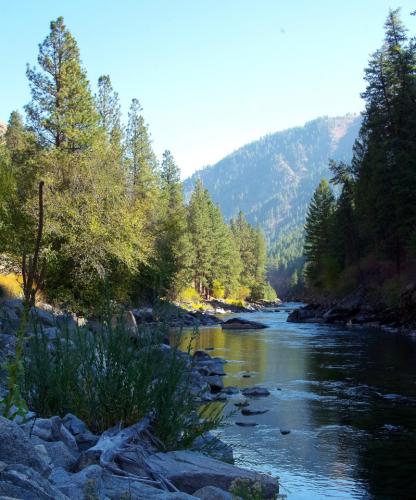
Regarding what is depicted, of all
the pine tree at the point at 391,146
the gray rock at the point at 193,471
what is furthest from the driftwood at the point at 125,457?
the pine tree at the point at 391,146

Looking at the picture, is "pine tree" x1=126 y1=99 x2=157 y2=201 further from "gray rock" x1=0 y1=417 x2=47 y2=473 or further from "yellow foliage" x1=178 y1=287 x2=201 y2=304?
"gray rock" x1=0 y1=417 x2=47 y2=473

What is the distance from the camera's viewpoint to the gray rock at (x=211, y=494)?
186 inches

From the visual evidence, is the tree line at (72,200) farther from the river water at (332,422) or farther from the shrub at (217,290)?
the shrub at (217,290)

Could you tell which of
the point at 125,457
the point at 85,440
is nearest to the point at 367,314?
the point at 85,440

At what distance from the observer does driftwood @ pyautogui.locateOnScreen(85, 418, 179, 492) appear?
15.2ft

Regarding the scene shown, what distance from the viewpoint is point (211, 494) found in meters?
4.76

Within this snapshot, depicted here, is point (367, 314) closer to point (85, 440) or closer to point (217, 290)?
point (85, 440)

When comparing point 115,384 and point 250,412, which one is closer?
point 115,384

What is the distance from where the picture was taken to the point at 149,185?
5319 cm

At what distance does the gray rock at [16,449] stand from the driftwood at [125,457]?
39.1 inches

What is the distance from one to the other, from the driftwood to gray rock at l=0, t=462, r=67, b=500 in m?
1.31

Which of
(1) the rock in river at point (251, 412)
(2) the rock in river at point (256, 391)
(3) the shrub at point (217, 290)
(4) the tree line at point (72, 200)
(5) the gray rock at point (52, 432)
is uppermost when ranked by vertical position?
(4) the tree line at point (72, 200)

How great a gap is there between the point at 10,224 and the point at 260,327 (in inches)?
689

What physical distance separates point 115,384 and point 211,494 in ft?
4.82
